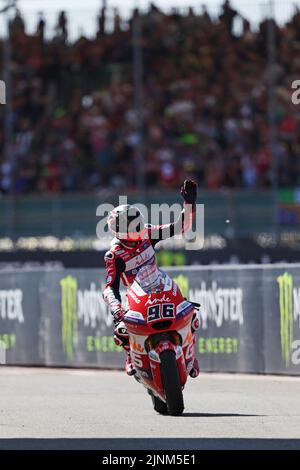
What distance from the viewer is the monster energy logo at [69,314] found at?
53.9 ft

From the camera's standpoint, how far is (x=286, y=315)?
14367 millimetres

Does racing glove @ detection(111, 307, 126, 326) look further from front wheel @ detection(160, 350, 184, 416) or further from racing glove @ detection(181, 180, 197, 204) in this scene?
racing glove @ detection(181, 180, 197, 204)

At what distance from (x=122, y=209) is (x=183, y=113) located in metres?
13.0

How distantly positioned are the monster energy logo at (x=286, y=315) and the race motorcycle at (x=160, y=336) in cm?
391

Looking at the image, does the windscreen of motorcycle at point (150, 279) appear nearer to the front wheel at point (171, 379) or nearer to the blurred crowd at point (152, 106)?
the front wheel at point (171, 379)

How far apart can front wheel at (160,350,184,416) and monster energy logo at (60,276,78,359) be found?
635cm

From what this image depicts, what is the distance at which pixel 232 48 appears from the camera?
77.0 ft

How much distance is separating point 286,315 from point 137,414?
412cm

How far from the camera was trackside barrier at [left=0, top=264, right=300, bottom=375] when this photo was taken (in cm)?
1451

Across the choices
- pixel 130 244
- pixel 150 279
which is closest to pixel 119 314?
pixel 150 279

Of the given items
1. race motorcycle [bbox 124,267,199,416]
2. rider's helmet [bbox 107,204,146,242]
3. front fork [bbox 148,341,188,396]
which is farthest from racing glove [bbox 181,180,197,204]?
front fork [bbox 148,341,188,396]

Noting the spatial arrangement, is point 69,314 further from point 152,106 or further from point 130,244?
point 152,106
